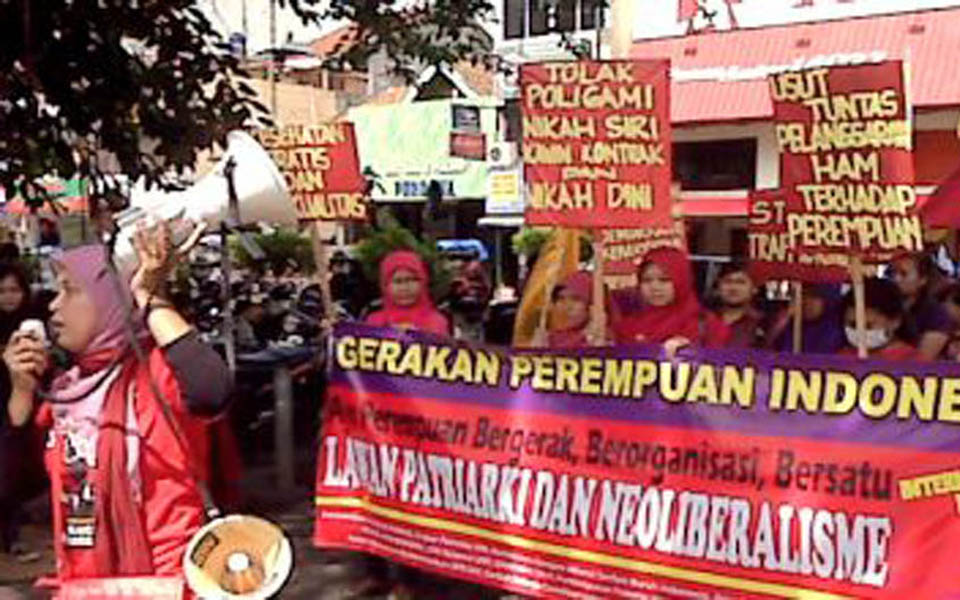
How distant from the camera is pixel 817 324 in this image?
20.1 ft

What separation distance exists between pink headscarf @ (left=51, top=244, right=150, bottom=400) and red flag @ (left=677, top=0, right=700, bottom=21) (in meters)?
17.2

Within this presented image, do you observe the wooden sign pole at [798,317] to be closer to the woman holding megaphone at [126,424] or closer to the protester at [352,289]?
the woman holding megaphone at [126,424]

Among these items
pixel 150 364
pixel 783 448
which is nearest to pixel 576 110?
pixel 783 448

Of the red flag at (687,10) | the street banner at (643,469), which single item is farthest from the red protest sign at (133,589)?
the red flag at (687,10)

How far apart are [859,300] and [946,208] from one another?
5.67 ft

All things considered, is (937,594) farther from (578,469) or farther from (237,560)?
(237,560)

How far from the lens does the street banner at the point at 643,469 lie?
405 cm

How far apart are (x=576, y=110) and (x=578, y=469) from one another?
5.10 feet

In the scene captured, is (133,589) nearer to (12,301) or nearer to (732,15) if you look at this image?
(12,301)

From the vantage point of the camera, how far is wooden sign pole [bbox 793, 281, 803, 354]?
589 centimetres

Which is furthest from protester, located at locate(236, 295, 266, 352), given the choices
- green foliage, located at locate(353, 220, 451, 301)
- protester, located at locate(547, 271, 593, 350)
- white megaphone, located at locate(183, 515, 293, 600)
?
white megaphone, located at locate(183, 515, 293, 600)

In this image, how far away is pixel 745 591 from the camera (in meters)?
4.28

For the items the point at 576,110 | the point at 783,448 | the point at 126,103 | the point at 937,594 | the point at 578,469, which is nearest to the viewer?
the point at 937,594

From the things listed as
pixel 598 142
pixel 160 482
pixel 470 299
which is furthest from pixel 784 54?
pixel 160 482
